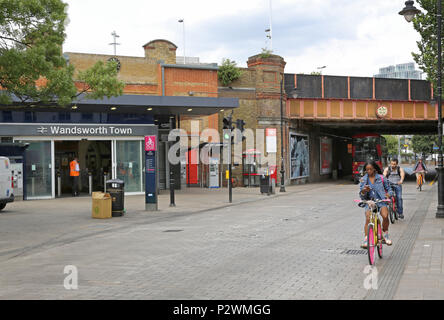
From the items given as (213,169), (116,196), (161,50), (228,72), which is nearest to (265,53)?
(228,72)

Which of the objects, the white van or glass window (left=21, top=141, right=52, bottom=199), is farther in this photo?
glass window (left=21, top=141, right=52, bottom=199)

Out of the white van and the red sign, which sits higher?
the red sign

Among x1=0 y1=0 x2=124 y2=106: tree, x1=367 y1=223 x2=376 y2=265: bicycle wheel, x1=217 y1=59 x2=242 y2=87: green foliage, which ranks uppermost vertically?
x1=217 y1=59 x2=242 y2=87: green foliage

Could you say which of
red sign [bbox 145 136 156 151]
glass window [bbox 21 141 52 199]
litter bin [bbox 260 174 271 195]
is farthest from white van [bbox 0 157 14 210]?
litter bin [bbox 260 174 271 195]

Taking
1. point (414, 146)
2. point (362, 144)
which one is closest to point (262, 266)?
point (362, 144)

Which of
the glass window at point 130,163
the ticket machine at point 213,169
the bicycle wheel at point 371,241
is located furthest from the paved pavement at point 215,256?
the ticket machine at point 213,169

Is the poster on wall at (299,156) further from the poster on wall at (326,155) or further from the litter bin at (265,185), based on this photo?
the litter bin at (265,185)

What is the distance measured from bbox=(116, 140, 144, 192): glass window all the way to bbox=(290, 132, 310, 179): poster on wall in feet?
47.6

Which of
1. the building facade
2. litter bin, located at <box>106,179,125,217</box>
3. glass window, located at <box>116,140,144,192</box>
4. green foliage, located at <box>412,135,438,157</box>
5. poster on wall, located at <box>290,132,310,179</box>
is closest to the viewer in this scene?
litter bin, located at <box>106,179,125,217</box>

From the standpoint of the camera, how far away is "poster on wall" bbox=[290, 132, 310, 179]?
120 ft

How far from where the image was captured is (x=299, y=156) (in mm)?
38000

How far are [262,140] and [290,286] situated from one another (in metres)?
28.0

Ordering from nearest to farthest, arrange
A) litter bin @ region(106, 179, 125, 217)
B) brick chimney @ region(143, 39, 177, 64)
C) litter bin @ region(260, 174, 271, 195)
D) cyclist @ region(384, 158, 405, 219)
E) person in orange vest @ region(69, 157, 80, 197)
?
cyclist @ region(384, 158, 405, 219) → litter bin @ region(106, 179, 125, 217) → person in orange vest @ region(69, 157, 80, 197) → litter bin @ region(260, 174, 271, 195) → brick chimney @ region(143, 39, 177, 64)

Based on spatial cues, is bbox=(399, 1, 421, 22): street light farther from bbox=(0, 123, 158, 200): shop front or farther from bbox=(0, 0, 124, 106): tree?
bbox=(0, 123, 158, 200): shop front
